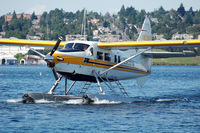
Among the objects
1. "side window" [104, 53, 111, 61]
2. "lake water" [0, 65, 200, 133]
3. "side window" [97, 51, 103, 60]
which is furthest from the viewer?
"side window" [104, 53, 111, 61]

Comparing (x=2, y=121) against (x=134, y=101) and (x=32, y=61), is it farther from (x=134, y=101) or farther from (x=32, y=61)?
(x=32, y=61)

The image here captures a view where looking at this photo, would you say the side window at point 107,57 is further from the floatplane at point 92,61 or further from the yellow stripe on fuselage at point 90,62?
the yellow stripe on fuselage at point 90,62

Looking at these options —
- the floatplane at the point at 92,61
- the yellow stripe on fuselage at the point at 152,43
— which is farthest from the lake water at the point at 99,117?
the yellow stripe on fuselage at the point at 152,43

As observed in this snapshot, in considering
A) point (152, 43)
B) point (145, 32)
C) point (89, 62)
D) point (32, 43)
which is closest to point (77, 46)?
point (89, 62)

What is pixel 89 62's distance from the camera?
20641mm

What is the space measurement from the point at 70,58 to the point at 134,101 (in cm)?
414

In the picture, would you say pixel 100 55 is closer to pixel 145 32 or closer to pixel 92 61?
pixel 92 61

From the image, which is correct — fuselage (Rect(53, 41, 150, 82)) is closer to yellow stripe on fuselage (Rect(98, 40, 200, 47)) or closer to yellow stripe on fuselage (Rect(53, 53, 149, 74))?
yellow stripe on fuselage (Rect(53, 53, 149, 74))

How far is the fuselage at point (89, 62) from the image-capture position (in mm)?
19500

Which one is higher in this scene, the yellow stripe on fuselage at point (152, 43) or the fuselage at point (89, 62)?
the yellow stripe on fuselage at point (152, 43)

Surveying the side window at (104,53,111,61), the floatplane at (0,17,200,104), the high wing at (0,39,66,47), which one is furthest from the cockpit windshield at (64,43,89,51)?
the high wing at (0,39,66,47)

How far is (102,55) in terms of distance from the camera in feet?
70.7

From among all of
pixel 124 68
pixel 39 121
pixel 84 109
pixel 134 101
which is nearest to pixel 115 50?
pixel 124 68

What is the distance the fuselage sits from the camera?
768 inches
